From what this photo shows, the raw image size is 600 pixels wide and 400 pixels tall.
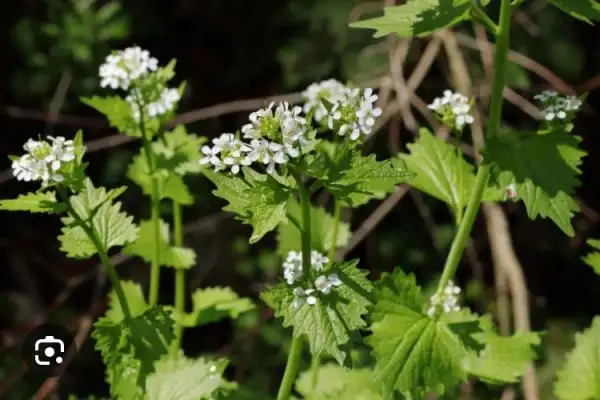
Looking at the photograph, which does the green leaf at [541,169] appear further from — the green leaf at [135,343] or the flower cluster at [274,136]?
the green leaf at [135,343]

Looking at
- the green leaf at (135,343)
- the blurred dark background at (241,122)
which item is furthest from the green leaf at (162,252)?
the blurred dark background at (241,122)

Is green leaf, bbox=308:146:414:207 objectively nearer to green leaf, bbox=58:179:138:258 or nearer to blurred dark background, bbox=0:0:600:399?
green leaf, bbox=58:179:138:258

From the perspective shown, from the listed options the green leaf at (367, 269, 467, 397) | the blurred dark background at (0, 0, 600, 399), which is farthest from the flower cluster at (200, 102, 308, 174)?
the blurred dark background at (0, 0, 600, 399)

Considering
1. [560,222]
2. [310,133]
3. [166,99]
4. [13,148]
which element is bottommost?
[560,222]

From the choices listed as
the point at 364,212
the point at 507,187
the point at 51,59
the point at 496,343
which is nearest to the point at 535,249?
the point at 364,212

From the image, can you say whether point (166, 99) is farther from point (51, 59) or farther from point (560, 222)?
point (51, 59)

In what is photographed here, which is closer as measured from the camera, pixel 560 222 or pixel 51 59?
pixel 560 222

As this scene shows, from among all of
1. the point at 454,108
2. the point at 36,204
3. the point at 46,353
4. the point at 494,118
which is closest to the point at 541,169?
the point at 494,118
